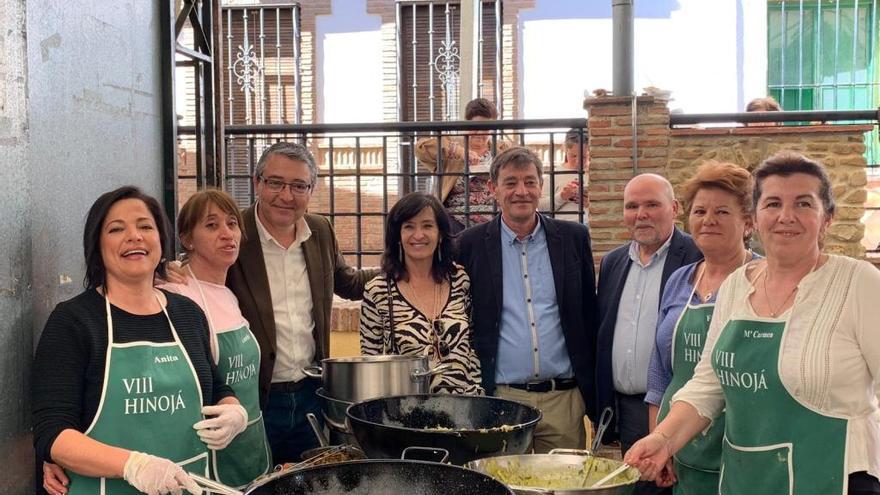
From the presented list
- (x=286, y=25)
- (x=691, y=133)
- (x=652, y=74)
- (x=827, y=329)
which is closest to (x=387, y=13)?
(x=286, y=25)

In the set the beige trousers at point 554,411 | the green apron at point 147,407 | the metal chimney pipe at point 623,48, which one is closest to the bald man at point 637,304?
the beige trousers at point 554,411

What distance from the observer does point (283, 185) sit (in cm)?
344

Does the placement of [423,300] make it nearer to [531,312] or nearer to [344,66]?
[531,312]

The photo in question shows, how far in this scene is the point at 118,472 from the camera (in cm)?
218

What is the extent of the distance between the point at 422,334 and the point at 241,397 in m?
0.75

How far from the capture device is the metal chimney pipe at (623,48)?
6531mm

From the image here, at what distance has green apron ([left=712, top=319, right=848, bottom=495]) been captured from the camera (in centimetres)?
236

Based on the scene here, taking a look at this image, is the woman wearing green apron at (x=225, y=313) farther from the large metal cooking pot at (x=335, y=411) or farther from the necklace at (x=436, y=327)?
the necklace at (x=436, y=327)

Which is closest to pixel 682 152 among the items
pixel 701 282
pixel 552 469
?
pixel 701 282

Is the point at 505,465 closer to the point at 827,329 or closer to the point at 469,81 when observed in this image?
the point at 827,329

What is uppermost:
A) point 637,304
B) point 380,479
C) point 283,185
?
point 283,185

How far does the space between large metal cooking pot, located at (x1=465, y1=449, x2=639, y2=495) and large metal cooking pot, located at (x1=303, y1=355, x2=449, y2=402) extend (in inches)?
26.0

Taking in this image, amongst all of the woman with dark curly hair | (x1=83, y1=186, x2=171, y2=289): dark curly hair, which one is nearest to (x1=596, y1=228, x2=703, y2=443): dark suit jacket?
the woman with dark curly hair

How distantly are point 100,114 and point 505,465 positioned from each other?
73.1 inches
